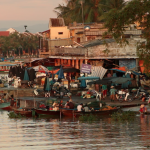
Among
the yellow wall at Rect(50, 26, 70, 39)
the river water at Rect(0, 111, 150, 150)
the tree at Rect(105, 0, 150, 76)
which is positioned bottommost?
the river water at Rect(0, 111, 150, 150)

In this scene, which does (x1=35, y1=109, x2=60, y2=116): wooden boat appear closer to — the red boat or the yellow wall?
the red boat

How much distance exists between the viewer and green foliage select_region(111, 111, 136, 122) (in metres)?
28.5

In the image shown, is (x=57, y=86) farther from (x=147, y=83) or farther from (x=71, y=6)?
(x=71, y=6)

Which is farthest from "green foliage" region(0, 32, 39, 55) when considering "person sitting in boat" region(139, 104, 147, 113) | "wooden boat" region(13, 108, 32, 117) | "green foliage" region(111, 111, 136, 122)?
"person sitting in boat" region(139, 104, 147, 113)

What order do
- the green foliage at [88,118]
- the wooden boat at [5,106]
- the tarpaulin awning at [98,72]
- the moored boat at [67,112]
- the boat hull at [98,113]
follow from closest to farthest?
the green foliage at [88,118] → the boat hull at [98,113] → the moored boat at [67,112] → the wooden boat at [5,106] → the tarpaulin awning at [98,72]

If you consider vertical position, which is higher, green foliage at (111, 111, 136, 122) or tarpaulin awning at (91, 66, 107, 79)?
tarpaulin awning at (91, 66, 107, 79)

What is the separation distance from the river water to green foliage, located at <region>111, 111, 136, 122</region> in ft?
1.32

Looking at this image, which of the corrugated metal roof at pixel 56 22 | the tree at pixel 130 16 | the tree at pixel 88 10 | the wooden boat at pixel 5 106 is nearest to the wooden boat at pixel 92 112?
the wooden boat at pixel 5 106

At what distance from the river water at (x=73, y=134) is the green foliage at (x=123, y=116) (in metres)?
0.40

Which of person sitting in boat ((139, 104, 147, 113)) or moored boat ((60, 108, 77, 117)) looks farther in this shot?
moored boat ((60, 108, 77, 117))

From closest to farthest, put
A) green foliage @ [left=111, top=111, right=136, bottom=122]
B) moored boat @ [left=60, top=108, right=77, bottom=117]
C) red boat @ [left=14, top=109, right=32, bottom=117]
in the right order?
green foliage @ [left=111, top=111, right=136, bottom=122]
moored boat @ [left=60, top=108, right=77, bottom=117]
red boat @ [left=14, top=109, right=32, bottom=117]

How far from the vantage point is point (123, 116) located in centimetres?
2870

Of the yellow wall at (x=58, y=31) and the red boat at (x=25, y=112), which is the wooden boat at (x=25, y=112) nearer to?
the red boat at (x=25, y=112)

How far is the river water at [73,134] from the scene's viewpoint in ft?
64.8
